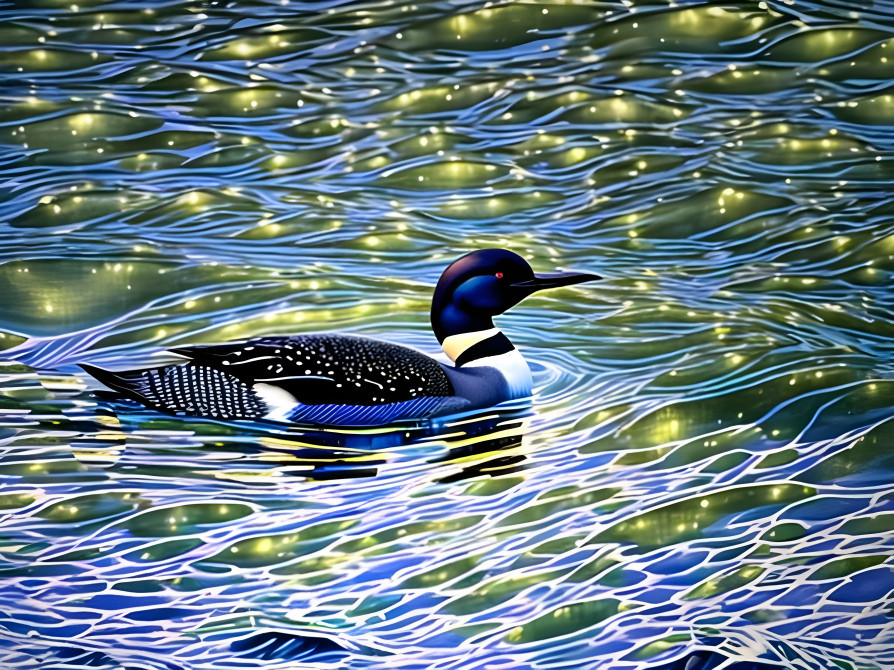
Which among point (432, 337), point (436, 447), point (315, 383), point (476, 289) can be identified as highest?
point (476, 289)

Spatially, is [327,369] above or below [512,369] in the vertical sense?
above

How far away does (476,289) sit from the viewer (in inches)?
194

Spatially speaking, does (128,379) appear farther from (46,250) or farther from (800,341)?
(800,341)

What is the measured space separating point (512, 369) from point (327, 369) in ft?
2.04

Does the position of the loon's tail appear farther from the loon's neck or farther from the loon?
the loon's neck

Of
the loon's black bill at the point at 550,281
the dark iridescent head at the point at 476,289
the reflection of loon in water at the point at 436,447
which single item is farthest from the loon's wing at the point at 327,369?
the loon's black bill at the point at 550,281

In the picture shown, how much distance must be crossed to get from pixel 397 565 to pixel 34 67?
4.50 metres

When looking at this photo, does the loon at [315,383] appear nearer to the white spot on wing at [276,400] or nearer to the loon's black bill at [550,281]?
the white spot on wing at [276,400]

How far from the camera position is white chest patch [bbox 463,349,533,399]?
15.9 ft

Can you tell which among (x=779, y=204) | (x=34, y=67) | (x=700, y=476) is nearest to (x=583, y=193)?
(x=779, y=204)

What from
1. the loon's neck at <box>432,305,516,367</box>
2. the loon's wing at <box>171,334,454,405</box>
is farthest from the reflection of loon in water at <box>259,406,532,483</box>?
the loon's neck at <box>432,305,516,367</box>

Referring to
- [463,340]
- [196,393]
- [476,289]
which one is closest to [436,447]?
[463,340]

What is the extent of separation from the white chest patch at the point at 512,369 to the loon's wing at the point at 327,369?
0.19 m

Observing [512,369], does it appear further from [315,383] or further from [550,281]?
[315,383]
